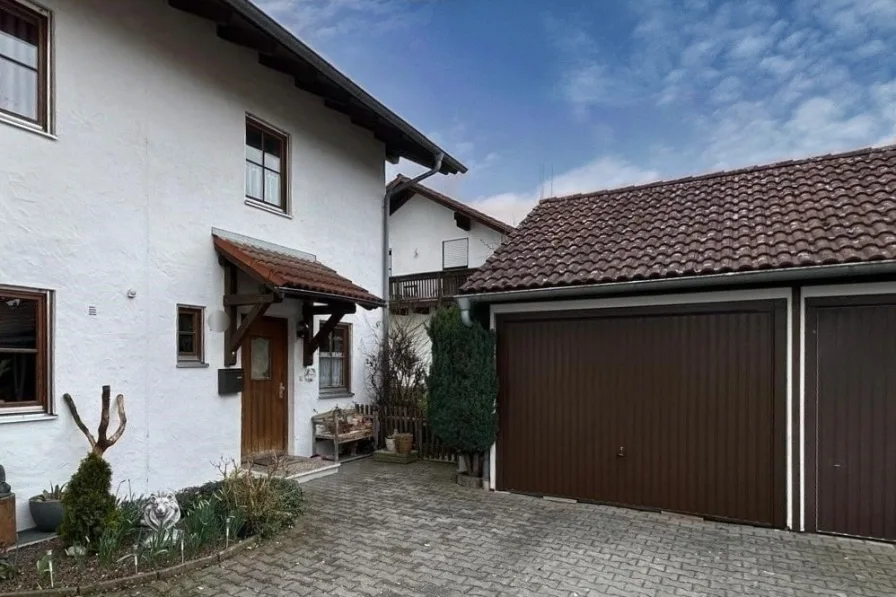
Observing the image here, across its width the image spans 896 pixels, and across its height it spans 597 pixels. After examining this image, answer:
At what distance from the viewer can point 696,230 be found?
6762 millimetres

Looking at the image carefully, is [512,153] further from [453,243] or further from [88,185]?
[88,185]

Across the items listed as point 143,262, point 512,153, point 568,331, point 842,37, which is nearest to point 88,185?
point 143,262

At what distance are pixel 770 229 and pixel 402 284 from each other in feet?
43.0

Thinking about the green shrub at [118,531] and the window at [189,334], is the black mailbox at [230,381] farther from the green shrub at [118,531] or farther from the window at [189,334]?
the green shrub at [118,531]

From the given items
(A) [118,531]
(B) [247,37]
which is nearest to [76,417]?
(A) [118,531]

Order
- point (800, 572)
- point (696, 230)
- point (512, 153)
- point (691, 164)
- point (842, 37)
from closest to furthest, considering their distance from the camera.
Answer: point (800, 572), point (696, 230), point (842, 37), point (691, 164), point (512, 153)

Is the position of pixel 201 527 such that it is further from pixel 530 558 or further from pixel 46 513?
pixel 530 558

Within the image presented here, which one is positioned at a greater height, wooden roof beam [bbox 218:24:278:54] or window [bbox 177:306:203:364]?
wooden roof beam [bbox 218:24:278:54]

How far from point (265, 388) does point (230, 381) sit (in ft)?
3.27

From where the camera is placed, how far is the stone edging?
A: 3955 mm

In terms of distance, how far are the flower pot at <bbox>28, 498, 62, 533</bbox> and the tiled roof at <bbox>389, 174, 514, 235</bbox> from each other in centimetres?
1304

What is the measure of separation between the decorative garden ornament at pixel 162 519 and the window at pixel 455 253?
568 inches

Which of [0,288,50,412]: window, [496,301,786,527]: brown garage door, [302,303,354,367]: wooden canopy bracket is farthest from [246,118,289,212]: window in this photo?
[496,301,786,527]: brown garage door

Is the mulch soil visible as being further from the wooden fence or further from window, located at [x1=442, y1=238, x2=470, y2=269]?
window, located at [x1=442, y1=238, x2=470, y2=269]
